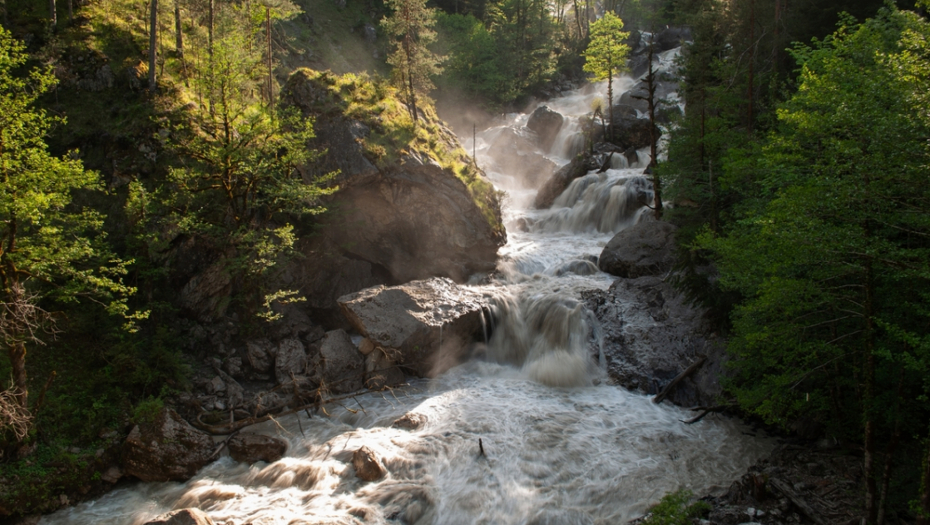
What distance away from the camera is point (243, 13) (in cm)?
2509

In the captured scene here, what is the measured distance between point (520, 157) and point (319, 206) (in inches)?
799

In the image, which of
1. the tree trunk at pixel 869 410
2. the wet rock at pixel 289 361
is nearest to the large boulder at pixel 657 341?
the tree trunk at pixel 869 410

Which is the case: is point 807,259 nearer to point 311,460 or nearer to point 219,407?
point 311,460

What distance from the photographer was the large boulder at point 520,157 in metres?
33.4

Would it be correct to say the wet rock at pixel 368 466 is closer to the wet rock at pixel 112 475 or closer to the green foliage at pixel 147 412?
the green foliage at pixel 147 412

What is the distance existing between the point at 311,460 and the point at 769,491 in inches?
379

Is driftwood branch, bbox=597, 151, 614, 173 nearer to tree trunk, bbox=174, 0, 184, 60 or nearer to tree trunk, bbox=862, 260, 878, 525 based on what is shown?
tree trunk, bbox=174, 0, 184, 60

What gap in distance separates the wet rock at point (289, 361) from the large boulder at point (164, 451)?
3074mm

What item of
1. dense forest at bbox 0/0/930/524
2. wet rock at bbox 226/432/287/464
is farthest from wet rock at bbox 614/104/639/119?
wet rock at bbox 226/432/287/464

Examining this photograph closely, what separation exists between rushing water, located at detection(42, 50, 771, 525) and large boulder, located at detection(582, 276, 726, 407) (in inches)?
22.2

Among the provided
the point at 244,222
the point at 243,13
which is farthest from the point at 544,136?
the point at 244,222

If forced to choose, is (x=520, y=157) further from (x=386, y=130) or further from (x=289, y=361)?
(x=289, y=361)

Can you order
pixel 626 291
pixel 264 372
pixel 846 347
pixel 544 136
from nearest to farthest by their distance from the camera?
pixel 846 347, pixel 264 372, pixel 626 291, pixel 544 136

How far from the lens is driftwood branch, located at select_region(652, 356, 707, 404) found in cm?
1307
